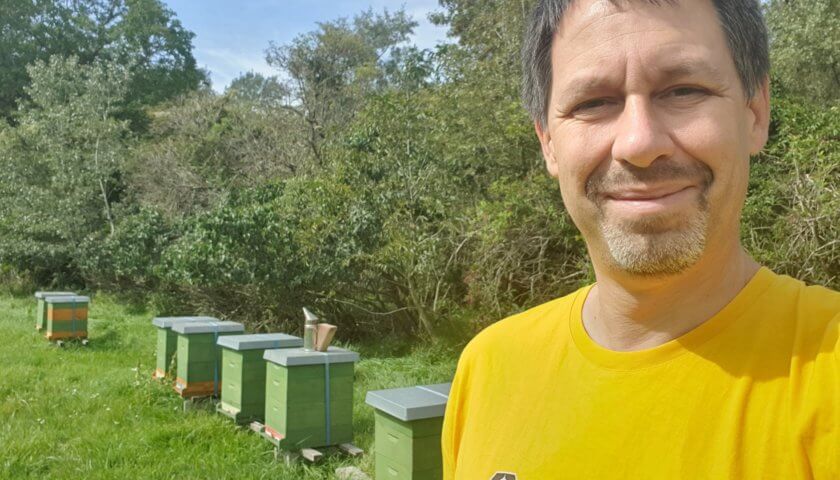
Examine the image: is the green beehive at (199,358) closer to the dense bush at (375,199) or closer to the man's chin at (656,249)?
the dense bush at (375,199)

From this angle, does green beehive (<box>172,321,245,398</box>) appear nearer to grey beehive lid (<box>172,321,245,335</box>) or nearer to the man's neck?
grey beehive lid (<box>172,321,245,335</box>)

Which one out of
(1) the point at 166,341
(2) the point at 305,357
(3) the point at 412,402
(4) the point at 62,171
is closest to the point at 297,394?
(2) the point at 305,357

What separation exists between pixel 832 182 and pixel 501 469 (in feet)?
15.2

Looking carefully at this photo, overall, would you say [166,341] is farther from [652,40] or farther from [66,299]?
[652,40]

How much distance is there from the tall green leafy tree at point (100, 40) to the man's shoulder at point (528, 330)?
26633mm

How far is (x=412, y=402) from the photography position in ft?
10.1

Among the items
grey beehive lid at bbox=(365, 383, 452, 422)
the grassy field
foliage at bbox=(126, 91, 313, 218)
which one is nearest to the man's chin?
grey beehive lid at bbox=(365, 383, 452, 422)

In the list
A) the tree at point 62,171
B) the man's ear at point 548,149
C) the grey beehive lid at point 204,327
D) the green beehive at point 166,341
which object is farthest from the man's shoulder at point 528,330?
the tree at point 62,171

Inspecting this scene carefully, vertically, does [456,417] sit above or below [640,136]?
below

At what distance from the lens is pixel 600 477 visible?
935 mm

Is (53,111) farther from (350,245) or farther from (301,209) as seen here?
(350,245)

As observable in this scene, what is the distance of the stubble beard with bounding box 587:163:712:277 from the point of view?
0.90 m

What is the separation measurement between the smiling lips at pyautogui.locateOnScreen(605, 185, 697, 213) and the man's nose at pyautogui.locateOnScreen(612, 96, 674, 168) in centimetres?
4

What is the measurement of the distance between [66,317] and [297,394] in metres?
5.66
